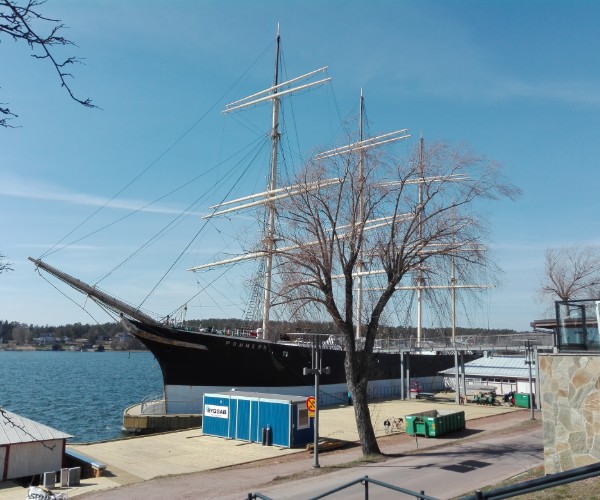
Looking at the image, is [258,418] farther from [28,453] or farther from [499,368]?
[499,368]

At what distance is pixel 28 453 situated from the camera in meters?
18.3

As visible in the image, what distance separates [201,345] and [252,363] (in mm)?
4025

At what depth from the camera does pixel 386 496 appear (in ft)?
43.1

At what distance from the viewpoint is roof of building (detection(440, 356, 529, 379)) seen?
146ft

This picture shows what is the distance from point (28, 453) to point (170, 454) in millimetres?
4961

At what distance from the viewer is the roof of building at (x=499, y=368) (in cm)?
4438

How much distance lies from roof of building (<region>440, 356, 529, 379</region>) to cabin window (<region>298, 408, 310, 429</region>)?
27138mm

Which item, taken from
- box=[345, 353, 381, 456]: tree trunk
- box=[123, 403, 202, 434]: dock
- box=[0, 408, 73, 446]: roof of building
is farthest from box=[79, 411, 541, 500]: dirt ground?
box=[123, 403, 202, 434]: dock

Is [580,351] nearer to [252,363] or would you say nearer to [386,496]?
[386,496]

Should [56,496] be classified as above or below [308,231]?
below

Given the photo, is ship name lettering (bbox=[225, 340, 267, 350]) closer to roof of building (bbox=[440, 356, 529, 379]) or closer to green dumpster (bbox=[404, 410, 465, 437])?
green dumpster (bbox=[404, 410, 465, 437])

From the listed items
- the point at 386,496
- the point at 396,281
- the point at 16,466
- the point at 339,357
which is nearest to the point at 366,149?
→ the point at 396,281

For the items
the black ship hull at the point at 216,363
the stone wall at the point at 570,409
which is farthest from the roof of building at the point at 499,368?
the stone wall at the point at 570,409

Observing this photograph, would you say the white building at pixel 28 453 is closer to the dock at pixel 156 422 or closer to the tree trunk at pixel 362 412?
the tree trunk at pixel 362 412
